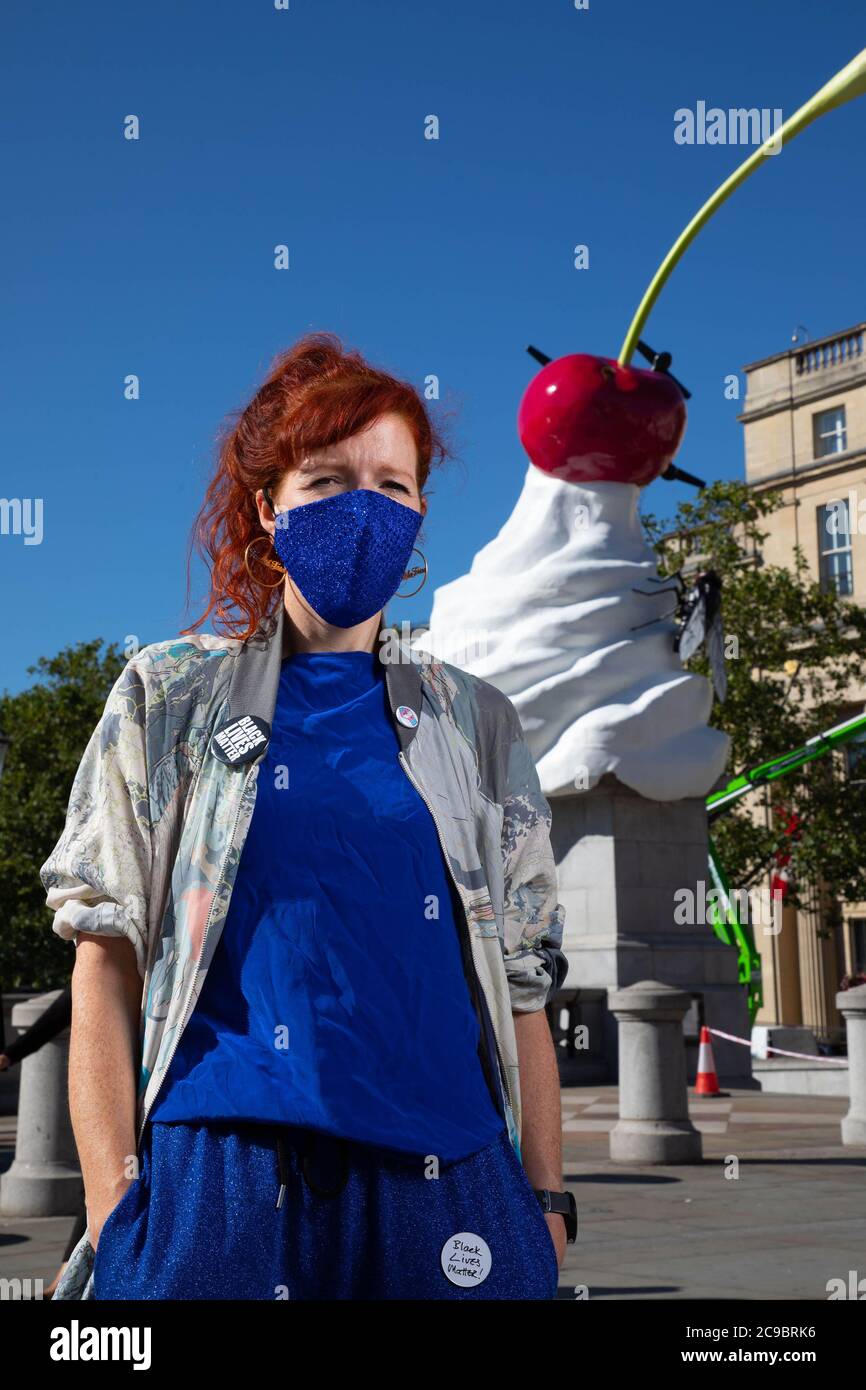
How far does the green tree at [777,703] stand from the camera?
36.4 metres

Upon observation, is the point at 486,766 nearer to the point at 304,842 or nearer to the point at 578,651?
the point at 304,842

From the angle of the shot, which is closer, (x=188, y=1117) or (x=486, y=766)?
(x=188, y=1117)

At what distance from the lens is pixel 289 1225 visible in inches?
75.2

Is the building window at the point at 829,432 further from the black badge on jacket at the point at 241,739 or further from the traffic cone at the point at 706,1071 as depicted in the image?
the black badge on jacket at the point at 241,739

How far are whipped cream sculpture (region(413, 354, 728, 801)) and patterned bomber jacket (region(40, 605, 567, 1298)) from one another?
1695 centimetres

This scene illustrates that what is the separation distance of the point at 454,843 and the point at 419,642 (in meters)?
19.5

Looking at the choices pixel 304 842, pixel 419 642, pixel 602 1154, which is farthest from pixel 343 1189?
pixel 419 642

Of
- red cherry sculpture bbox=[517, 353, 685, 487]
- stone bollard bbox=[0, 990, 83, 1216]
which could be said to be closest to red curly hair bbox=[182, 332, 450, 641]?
stone bollard bbox=[0, 990, 83, 1216]

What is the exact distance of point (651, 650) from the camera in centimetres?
2055

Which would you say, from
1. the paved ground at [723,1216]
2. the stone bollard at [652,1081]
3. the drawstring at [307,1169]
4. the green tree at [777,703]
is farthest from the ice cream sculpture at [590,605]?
the drawstring at [307,1169]

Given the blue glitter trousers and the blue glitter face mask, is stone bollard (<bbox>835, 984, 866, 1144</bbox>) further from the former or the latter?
the blue glitter trousers

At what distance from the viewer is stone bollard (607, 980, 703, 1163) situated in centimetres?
1164

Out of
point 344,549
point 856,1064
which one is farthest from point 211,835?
point 856,1064
